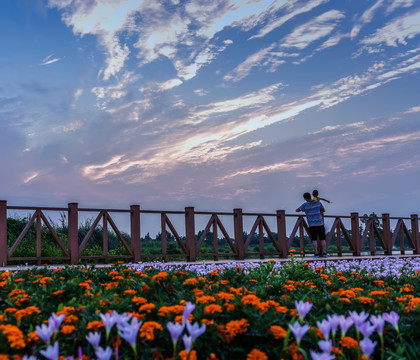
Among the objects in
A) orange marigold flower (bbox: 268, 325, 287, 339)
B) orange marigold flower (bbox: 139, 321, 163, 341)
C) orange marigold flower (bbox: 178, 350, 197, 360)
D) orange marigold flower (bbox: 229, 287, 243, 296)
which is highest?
orange marigold flower (bbox: 229, 287, 243, 296)

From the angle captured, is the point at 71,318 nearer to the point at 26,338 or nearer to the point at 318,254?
the point at 26,338

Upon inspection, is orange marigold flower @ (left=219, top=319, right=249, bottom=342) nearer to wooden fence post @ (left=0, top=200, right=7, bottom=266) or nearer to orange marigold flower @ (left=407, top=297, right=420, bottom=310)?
orange marigold flower @ (left=407, top=297, right=420, bottom=310)

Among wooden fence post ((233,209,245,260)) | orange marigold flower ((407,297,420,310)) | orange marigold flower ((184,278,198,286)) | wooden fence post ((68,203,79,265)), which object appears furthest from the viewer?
wooden fence post ((233,209,245,260))

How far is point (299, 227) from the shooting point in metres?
17.7

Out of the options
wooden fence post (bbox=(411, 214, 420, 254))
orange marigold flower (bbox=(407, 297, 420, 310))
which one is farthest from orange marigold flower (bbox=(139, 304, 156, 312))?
wooden fence post (bbox=(411, 214, 420, 254))

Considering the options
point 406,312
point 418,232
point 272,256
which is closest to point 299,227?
point 272,256

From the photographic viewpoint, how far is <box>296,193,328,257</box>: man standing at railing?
1479 centimetres

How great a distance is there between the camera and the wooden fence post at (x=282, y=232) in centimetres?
1680

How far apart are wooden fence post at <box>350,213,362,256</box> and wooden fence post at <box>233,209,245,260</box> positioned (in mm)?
6737

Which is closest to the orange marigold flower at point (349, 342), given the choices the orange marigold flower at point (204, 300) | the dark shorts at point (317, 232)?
the orange marigold flower at point (204, 300)

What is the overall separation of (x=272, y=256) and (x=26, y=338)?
14997 millimetres

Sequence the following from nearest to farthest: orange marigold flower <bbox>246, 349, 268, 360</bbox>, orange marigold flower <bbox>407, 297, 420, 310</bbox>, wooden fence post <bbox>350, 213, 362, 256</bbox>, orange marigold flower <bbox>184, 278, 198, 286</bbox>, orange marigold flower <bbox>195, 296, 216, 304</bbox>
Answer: orange marigold flower <bbox>246, 349, 268, 360</bbox> < orange marigold flower <bbox>195, 296, 216, 304</bbox> < orange marigold flower <bbox>407, 297, 420, 310</bbox> < orange marigold flower <bbox>184, 278, 198, 286</bbox> < wooden fence post <bbox>350, 213, 362, 256</bbox>

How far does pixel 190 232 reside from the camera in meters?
14.4

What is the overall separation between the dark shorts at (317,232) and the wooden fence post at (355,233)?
526cm
